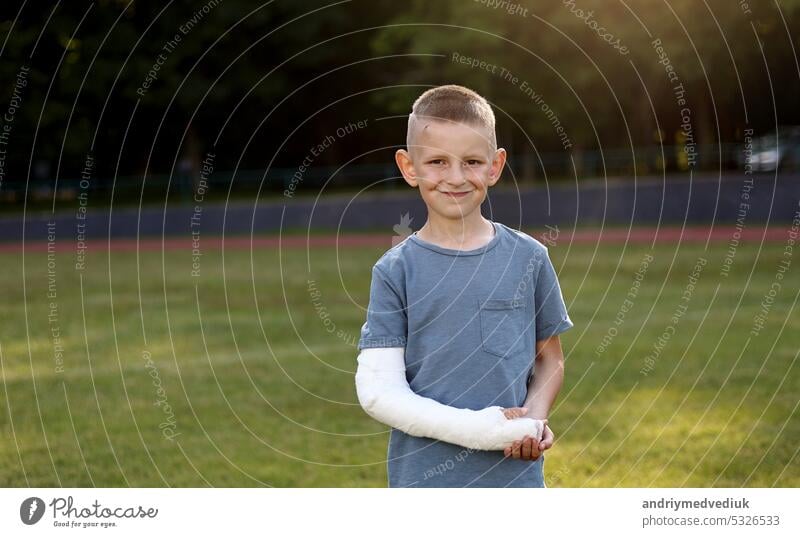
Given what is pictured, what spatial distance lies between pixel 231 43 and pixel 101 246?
7.40 meters

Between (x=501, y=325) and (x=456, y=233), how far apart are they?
1.16 ft

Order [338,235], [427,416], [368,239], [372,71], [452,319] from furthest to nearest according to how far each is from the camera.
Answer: [372,71]
[368,239]
[338,235]
[452,319]
[427,416]

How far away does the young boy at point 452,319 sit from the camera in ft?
12.6

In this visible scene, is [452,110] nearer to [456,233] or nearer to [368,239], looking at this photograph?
[456,233]

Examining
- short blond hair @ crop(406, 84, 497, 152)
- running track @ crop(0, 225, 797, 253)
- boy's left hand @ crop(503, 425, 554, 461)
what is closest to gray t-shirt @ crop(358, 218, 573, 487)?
boy's left hand @ crop(503, 425, 554, 461)

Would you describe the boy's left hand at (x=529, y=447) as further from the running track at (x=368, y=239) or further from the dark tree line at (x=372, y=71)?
the running track at (x=368, y=239)

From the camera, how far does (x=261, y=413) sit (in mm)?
8688

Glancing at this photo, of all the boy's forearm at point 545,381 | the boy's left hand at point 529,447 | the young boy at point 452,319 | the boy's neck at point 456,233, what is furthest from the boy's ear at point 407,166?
the boy's left hand at point 529,447

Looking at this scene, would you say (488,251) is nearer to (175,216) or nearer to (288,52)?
(175,216)

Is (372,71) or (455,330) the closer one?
(455,330)

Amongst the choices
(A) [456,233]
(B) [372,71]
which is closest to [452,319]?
(A) [456,233]

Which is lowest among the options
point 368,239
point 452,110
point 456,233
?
point 368,239

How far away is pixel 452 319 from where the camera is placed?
151 inches

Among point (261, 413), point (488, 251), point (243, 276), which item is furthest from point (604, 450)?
point (243, 276)
